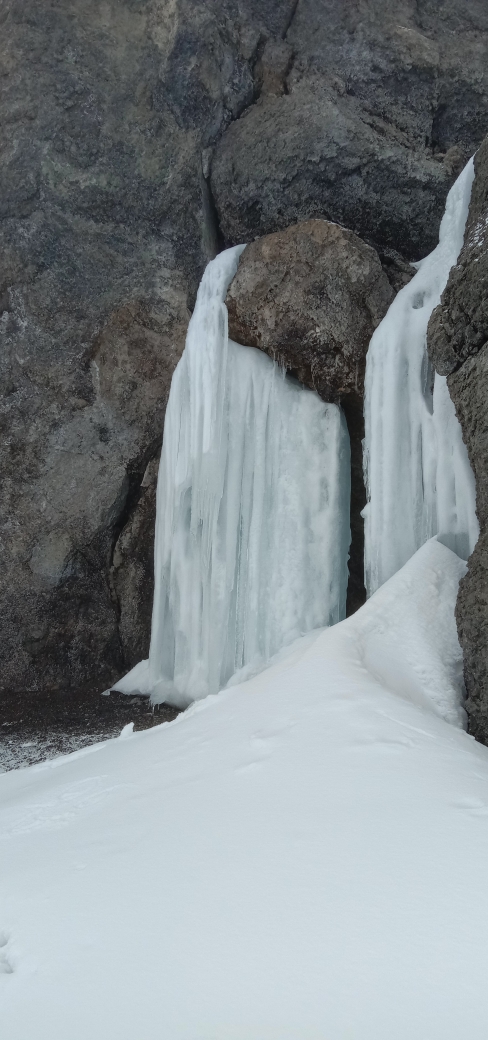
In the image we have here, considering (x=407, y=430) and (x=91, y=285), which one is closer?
(x=407, y=430)

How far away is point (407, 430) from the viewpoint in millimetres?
4996

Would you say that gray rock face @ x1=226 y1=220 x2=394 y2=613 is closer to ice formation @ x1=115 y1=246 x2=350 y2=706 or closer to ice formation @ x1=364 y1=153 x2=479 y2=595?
ice formation @ x1=115 y1=246 x2=350 y2=706

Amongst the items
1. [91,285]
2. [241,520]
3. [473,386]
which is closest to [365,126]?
[91,285]

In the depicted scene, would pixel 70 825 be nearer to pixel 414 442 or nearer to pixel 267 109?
pixel 414 442

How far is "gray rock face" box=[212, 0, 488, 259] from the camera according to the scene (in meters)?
Answer: 6.23

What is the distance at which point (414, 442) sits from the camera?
4914 mm

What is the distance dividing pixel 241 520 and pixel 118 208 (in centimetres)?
318

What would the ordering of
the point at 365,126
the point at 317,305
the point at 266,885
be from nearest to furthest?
the point at 266,885 → the point at 317,305 → the point at 365,126

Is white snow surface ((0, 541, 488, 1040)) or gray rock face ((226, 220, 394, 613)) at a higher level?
gray rock face ((226, 220, 394, 613))

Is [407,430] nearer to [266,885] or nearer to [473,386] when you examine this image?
[473,386]

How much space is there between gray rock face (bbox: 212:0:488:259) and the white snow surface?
485 cm

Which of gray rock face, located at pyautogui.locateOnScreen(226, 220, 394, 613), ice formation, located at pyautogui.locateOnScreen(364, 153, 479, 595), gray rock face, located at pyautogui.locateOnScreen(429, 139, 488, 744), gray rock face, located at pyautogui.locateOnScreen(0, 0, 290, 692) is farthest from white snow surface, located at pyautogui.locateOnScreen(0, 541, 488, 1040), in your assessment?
gray rock face, located at pyautogui.locateOnScreen(0, 0, 290, 692)

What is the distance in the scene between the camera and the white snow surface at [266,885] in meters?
1.23

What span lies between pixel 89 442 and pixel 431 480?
3.28 meters
